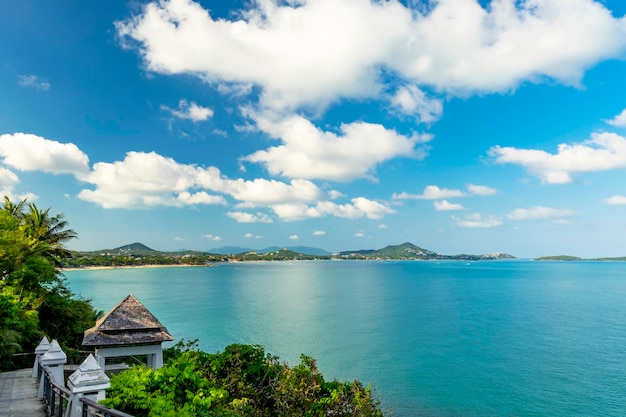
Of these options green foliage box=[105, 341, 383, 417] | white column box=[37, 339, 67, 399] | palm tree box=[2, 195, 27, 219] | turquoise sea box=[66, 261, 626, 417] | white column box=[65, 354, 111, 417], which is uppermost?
palm tree box=[2, 195, 27, 219]

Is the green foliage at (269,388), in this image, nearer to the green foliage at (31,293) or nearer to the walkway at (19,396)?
the walkway at (19,396)

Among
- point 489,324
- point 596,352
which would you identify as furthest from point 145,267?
point 596,352

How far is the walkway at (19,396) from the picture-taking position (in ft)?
29.6

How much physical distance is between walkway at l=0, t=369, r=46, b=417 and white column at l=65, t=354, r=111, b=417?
3287 mm

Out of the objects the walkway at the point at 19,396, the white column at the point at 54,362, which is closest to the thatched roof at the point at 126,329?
the walkway at the point at 19,396

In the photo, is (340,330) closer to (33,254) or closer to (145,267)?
(33,254)

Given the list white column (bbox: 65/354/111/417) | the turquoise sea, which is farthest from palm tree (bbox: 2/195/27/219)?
white column (bbox: 65/354/111/417)

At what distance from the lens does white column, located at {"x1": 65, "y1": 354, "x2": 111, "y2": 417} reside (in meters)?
6.52

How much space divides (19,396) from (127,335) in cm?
314

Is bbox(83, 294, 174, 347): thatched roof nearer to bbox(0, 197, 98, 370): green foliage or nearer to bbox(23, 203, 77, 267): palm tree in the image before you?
bbox(0, 197, 98, 370): green foliage

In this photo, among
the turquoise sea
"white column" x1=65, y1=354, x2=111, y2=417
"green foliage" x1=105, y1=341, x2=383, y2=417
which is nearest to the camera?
"white column" x1=65, y1=354, x2=111, y2=417

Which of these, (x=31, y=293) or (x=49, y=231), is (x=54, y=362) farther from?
(x=49, y=231)

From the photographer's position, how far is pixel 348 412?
44.5 feet

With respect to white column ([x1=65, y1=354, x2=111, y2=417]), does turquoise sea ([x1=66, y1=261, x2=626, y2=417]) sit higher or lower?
lower
